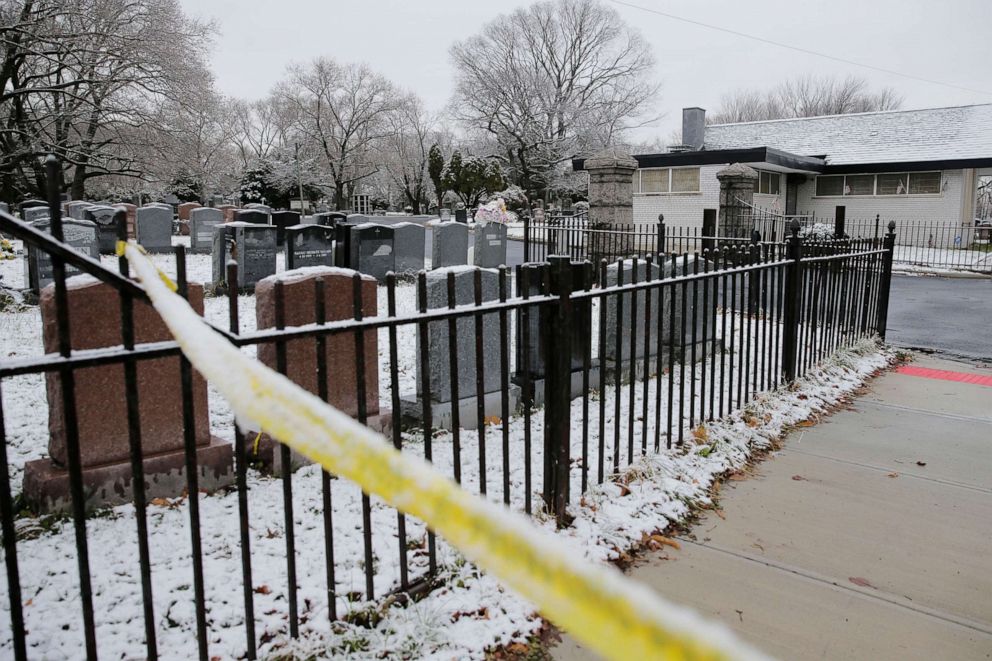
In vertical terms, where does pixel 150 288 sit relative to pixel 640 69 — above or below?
below

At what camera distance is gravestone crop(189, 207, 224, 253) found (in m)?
19.1

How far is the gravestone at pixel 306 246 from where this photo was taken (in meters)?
12.1

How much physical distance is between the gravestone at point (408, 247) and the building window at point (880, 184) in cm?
2200

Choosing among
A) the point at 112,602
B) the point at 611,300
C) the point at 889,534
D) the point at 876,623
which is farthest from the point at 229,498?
the point at 611,300

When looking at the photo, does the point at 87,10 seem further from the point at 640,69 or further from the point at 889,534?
the point at 640,69

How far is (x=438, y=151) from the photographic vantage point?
5156cm

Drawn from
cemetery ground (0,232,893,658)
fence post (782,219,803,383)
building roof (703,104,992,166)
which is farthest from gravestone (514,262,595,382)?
building roof (703,104,992,166)

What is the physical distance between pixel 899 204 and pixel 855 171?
2156 millimetres

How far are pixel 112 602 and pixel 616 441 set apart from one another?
273 cm

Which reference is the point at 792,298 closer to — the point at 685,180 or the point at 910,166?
the point at 685,180

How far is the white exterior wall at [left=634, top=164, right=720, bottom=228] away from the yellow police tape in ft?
90.3

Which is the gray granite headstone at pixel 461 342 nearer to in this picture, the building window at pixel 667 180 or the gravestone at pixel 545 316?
the gravestone at pixel 545 316

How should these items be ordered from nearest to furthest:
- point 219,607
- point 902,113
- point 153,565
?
point 219,607 < point 153,565 < point 902,113

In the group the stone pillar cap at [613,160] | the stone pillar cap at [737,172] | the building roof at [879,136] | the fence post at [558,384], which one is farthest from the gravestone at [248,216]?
the building roof at [879,136]
